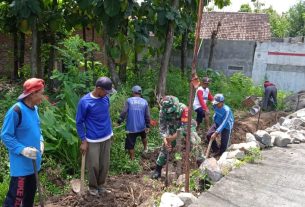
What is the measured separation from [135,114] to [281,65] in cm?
1328

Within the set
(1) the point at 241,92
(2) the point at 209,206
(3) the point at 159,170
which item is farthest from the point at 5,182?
(1) the point at 241,92

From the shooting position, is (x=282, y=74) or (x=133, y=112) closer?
(x=133, y=112)

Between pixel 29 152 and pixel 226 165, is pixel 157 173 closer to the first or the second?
pixel 226 165

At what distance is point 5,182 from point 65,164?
1037 mm

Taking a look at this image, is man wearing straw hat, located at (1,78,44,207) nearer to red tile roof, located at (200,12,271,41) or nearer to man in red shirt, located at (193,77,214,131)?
man in red shirt, located at (193,77,214,131)

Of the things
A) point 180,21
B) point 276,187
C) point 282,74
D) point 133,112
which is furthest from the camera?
point 282,74

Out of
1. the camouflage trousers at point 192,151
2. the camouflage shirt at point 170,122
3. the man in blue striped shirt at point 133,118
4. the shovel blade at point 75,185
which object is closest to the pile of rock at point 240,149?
the camouflage trousers at point 192,151

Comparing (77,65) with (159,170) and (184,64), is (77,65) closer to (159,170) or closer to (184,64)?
(159,170)

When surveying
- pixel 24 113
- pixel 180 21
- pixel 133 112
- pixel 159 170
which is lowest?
pixel 159 170

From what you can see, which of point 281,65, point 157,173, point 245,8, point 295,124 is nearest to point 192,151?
point 157,173

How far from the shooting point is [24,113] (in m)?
3.82

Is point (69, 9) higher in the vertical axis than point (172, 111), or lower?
higher

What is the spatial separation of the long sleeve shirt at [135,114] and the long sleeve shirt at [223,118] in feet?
4.63

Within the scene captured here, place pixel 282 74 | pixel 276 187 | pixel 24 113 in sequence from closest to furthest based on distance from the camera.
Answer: pixel 24 113, pixel 276 187, pixel 282 74
